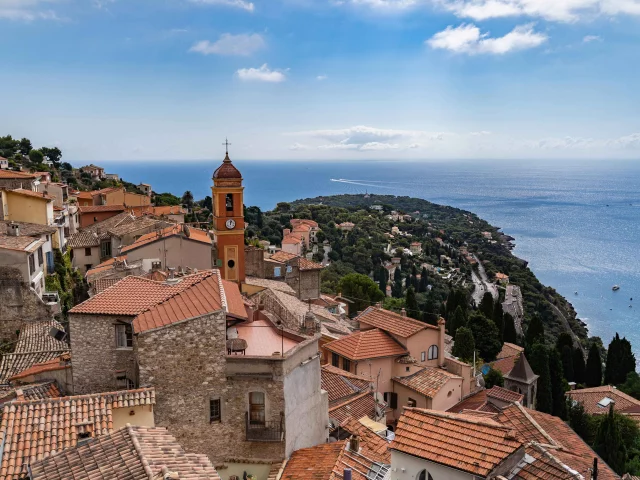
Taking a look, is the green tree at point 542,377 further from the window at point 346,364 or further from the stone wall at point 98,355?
the stone wall at point 98,355

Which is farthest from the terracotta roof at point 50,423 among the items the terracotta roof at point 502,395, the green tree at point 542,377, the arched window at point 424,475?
the green tree at point 542,377

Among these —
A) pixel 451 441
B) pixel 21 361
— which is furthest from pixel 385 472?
pixel 21 361

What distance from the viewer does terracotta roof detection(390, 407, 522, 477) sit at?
377 inches

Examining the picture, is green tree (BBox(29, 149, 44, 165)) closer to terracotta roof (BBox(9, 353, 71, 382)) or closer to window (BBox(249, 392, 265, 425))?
terracotta roof (BBox(9, 353, 71, 382))

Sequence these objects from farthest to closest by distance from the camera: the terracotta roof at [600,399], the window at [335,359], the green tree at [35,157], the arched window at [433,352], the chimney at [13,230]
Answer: the green tree at [35,157]
the terracotta roof at [600,399]
the arched window at [433,352]
the chimney at [13,230]
the window at [335,359]

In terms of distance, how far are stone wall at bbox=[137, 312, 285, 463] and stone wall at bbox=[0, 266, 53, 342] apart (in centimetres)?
1173

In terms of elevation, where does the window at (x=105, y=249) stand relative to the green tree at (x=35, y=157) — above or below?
below

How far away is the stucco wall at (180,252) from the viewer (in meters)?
28.1

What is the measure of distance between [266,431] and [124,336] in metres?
4.37

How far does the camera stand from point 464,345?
34.3 meters

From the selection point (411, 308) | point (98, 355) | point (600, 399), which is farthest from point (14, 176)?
point (600, 399)

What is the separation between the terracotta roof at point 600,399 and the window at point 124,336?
2892 centimetres

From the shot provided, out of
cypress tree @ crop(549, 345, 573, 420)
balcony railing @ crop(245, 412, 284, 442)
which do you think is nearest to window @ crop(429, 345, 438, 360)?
cypress tree @ crop(549, 345, 573, 420)

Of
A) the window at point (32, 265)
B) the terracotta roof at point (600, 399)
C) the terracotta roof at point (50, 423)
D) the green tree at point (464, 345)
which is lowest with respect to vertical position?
the terracotta roof at point (600, 399)
